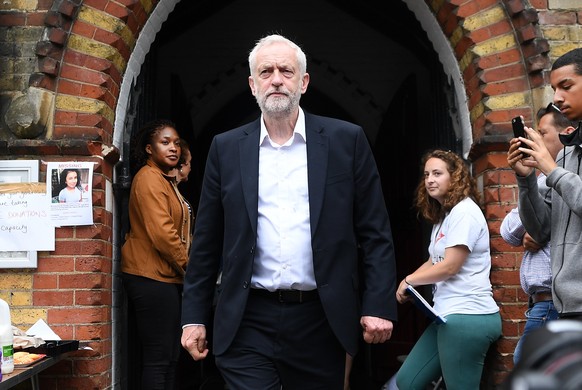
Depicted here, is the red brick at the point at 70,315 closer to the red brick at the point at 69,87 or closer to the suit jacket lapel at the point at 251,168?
the red brick at the point at 69,87

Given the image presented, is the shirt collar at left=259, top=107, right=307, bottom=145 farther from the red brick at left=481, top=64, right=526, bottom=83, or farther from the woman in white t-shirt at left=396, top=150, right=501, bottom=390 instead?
the red brick at left=481, top=64, right=526, bottom=83

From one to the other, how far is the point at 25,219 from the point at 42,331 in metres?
0.66

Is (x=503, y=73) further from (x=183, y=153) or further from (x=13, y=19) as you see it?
(x=13, y=19)

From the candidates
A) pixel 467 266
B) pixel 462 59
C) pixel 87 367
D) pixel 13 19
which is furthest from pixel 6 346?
pixel 462 59

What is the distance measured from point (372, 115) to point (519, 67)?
4.32m

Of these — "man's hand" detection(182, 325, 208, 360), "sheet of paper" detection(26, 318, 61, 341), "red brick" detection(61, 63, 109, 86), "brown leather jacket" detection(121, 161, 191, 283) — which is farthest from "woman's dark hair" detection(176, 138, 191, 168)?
"man's hand" detection(182, 325, 208, 360)

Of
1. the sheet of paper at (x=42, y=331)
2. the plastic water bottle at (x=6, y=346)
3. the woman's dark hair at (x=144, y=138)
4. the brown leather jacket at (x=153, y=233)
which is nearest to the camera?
the plastic water bottle at (x=6, y=346)

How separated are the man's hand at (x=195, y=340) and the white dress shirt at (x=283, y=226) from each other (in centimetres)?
31

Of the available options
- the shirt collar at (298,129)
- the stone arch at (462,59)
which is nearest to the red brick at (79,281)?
the stone arch at (462,59)

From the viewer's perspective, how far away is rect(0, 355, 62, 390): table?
3.04 m

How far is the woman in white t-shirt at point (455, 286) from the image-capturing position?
3713 mm

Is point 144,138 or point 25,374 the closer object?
point 25,374

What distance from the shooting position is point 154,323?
176 inches

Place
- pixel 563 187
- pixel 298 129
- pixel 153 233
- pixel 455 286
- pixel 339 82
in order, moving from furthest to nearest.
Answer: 1. pixel 339 82
2. pixel 153 233
3. pixel 455 286
4. pixel 298 129
5. pixel 563 187
